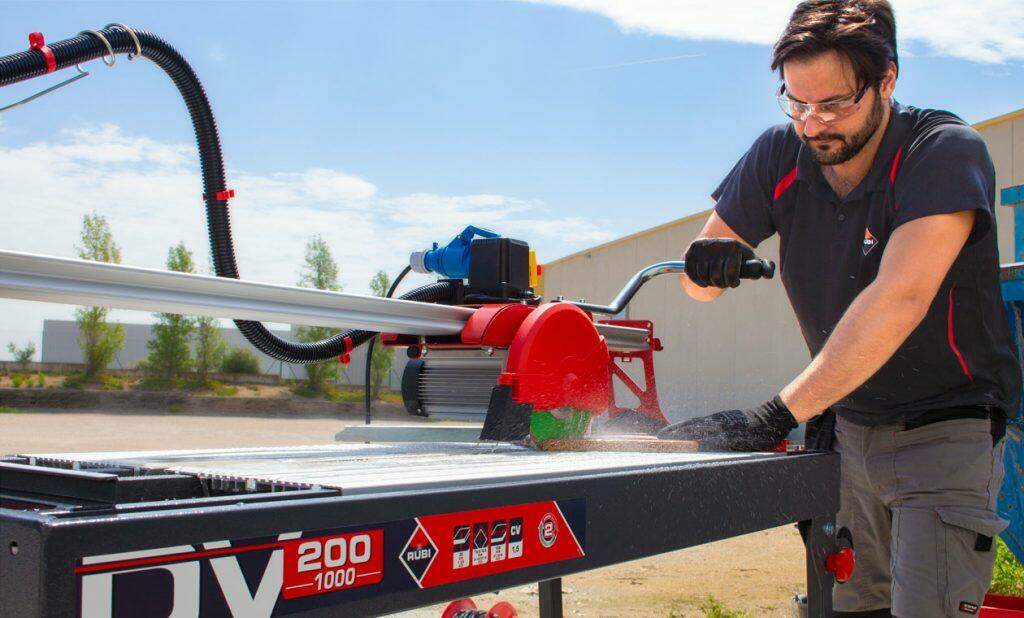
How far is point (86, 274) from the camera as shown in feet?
5.16

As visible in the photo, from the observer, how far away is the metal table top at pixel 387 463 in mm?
1137

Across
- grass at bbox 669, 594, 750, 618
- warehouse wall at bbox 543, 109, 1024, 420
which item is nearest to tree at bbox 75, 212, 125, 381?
warehouse wall at bbox 543, 109, 1024, 420

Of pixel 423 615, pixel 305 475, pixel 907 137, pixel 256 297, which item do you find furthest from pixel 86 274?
pixel 423 615

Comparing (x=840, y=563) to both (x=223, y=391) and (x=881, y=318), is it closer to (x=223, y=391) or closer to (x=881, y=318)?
(x=881, y=318)

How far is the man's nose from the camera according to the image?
6.79 feet

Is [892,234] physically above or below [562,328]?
above

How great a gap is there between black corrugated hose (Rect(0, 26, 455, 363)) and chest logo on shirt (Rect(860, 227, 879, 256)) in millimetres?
1284

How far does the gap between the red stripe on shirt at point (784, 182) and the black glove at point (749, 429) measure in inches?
27.7

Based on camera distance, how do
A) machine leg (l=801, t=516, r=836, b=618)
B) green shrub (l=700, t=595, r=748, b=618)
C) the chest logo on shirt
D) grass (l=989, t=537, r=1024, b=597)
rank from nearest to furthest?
machine leg (l=801, t=516, r=836, b=618)
the chest logo on shirt
green shrub (l=700, t=595, r=748, b=618)
grass (l=989, t=537, r=1024, b=597)

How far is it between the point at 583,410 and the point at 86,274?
1.09m

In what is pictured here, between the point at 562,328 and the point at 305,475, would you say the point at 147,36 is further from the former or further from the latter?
the point at 305,475

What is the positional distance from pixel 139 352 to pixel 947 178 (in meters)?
42.3

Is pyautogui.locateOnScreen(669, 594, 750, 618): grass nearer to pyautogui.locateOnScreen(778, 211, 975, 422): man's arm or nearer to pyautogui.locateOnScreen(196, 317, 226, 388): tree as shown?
pyautogui.locateOnScreen(778, 211, 975, 422): man's arm

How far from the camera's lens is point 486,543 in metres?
1.12
